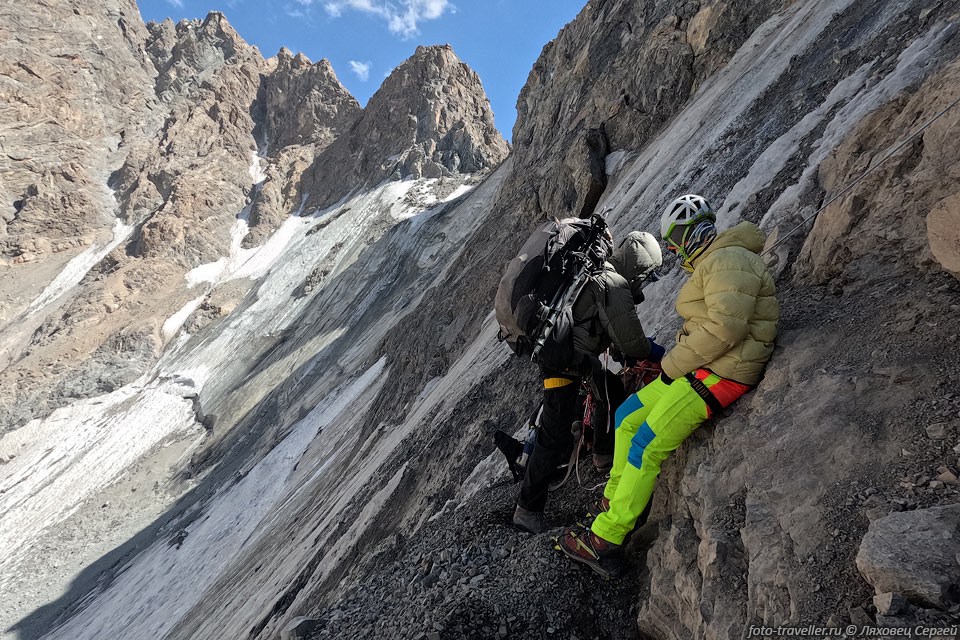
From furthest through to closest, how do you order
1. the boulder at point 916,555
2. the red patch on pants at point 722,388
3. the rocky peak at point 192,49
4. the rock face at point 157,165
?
the rocky peak at point 192,49, the rock face at point 157,165, the red patch on pants at point 722,388, the boulder at point 916,555

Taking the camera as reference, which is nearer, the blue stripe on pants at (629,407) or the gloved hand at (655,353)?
the blue stripe on pants at (629,407)

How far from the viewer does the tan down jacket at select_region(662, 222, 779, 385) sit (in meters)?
3.21

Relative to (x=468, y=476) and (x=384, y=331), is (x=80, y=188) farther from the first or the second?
(x=468, y=476)

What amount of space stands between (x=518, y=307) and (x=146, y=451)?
44.3 m

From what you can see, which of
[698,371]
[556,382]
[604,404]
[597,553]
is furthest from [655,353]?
[597,553]

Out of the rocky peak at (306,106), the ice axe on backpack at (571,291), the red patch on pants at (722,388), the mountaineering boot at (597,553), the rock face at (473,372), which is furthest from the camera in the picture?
the rocky peak at (306,106)

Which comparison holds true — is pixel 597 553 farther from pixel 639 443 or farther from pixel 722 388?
pixel 722 388

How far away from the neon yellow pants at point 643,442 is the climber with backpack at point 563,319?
739mm

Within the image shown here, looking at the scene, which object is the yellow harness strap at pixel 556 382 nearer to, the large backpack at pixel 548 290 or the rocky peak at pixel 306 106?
the large backpack at pixel 548 290

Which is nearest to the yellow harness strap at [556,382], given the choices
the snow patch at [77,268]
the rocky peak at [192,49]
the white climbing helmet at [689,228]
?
the white climbing helmet at [689,228]

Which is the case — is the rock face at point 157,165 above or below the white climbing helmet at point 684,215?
above

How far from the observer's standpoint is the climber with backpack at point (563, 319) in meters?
4.17

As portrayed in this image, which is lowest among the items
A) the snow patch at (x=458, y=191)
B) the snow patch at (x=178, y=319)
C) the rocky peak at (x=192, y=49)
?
the snow patch at (x=458, y=191)

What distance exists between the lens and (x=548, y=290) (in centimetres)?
428
